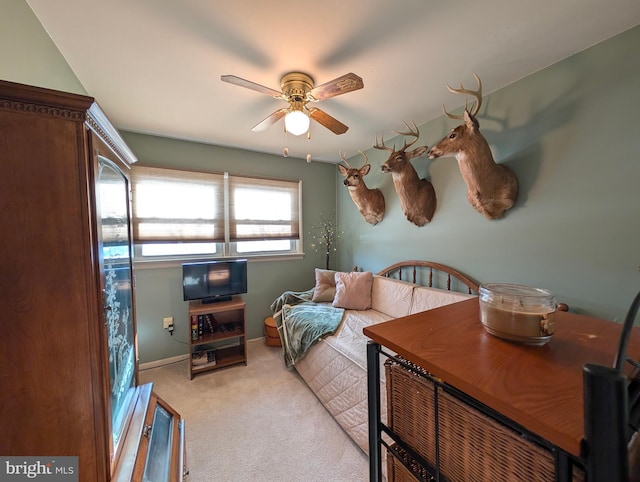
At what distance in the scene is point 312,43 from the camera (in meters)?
1.39

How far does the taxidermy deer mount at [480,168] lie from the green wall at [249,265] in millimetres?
2031

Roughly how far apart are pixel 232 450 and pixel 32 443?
131 centimetres

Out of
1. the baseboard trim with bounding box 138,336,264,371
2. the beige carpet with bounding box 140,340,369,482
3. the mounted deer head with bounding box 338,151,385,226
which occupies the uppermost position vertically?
the mounted deer head with bounding box 338,151,385,226

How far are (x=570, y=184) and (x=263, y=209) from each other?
2.94 m

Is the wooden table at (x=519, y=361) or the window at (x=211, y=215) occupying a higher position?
the window at (x=211, y=215)

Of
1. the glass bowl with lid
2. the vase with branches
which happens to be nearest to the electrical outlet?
the vase with branches

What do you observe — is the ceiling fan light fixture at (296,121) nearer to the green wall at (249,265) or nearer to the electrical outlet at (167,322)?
the green wall at (249,265)

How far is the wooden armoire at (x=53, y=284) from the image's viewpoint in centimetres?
67

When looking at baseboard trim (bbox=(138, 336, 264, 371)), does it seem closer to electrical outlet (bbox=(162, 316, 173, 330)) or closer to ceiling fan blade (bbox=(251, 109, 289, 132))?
electrical outlet (bbox=(162, 316, 173, 330))

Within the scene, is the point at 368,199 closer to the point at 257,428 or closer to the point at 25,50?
the point at 257,428

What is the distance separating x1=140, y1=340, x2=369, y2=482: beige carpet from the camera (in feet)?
4.96

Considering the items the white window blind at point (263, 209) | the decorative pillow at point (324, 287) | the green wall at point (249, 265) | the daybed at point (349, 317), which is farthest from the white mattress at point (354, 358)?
the white window blind at point (263, 209)

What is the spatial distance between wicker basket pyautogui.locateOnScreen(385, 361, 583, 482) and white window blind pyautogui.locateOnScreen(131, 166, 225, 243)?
8.99ft

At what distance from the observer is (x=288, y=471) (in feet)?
4.95
